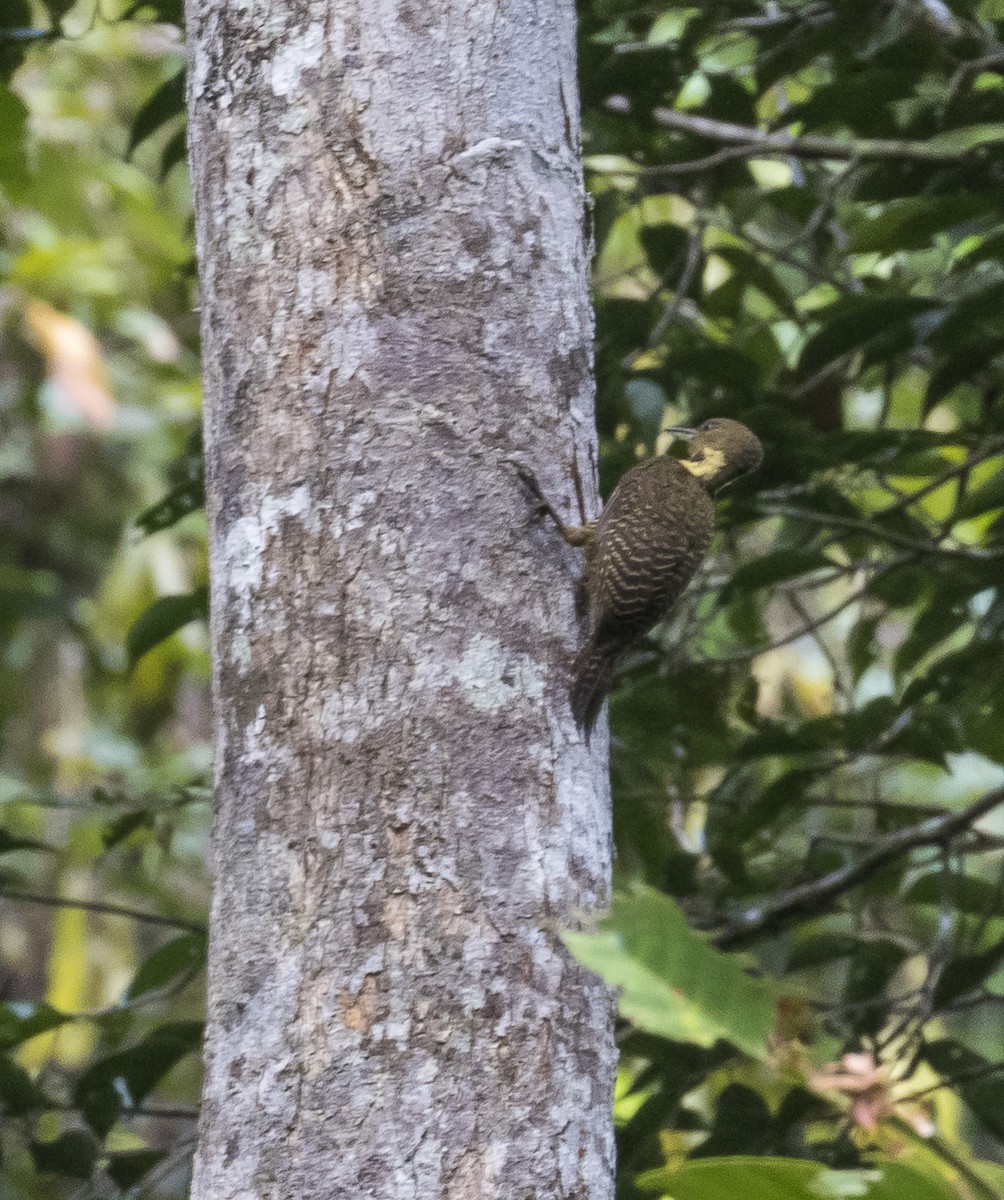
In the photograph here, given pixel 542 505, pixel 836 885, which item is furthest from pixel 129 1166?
pixel 542 505

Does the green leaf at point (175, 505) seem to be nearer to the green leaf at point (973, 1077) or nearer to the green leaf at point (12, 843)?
the green leaf at point (12, 843)

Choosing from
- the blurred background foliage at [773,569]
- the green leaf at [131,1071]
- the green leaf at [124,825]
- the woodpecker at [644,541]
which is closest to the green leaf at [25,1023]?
the blurred background foliage at [773,569]

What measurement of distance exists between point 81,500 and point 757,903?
6.03m

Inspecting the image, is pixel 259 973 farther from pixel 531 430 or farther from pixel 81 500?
pixel 81 500

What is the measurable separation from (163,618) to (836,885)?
4.98 feet

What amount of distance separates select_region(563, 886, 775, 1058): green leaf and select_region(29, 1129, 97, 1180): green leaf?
2186mm

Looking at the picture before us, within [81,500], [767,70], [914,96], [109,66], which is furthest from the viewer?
[81,500]

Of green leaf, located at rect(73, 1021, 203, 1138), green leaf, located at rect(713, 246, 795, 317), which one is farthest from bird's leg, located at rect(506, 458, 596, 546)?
green leaf, located at rect(713, 246, 795, 317)

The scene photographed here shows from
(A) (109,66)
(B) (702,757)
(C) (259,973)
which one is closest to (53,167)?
(A) (109,66)

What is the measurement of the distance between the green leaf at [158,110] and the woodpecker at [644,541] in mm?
1222

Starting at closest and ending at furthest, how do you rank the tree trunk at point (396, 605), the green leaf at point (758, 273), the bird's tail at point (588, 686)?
the tree trunk at point (396, 605) < the bird's tail at point (588, 686) < the green leaf at point (758, 273)

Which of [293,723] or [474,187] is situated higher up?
[474,187]

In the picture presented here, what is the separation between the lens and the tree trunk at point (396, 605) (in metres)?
1.54

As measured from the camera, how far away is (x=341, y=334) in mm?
1782
